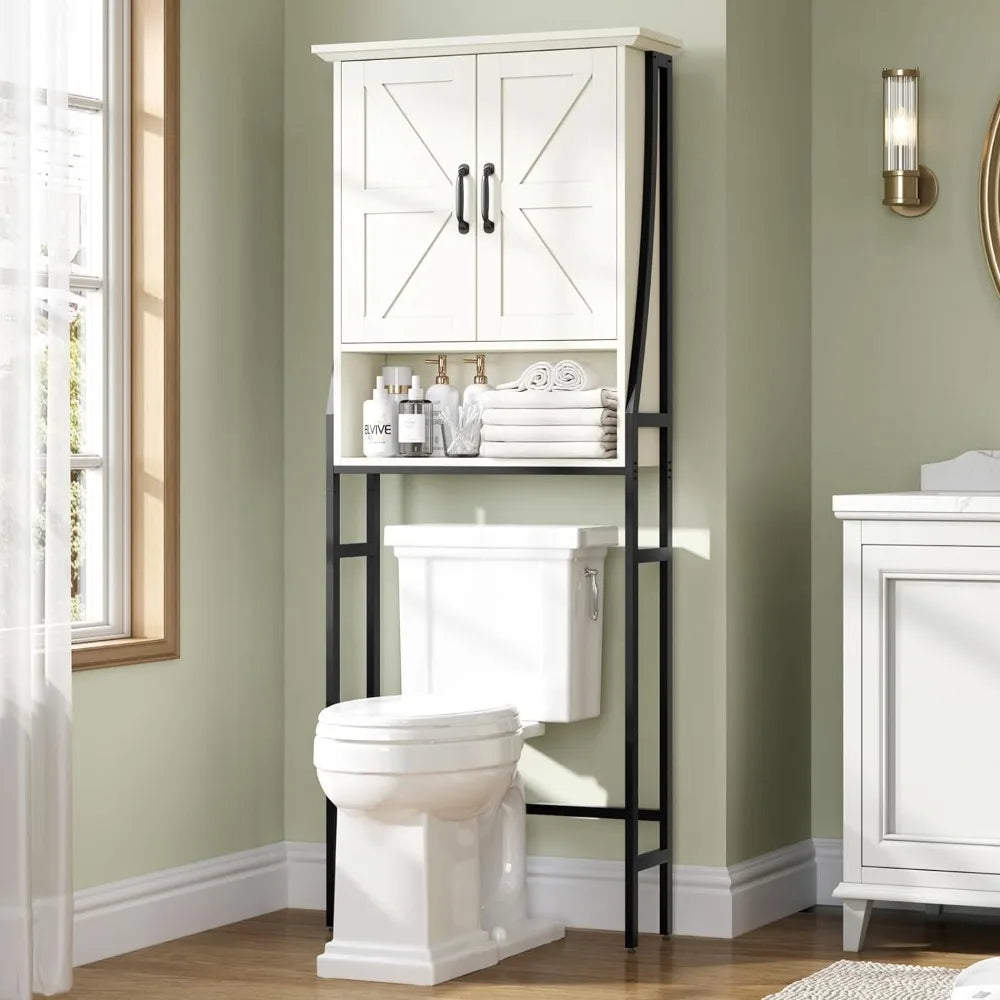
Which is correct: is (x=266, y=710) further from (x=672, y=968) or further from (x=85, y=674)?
(x=672, y=968)

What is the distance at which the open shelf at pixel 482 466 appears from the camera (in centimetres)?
390

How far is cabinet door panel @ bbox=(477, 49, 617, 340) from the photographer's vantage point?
3879 millimetres


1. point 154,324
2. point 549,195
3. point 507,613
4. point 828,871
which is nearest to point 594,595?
point 507,613

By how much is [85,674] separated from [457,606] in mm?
789

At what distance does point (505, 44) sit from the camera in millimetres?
3920

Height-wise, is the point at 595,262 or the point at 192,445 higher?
the point at 595,262

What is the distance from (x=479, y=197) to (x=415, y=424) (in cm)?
49

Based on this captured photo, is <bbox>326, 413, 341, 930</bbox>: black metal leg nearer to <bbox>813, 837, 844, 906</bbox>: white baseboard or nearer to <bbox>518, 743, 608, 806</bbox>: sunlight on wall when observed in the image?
<bbox>518, 743, 608, 806</bbox>: sunlight on wall

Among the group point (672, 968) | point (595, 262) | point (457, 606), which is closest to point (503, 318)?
point (595, 262)

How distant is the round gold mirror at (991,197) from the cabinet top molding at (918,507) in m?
0.72

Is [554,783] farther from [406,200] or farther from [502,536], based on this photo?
[406,200]

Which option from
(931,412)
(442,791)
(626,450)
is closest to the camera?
(442,791)

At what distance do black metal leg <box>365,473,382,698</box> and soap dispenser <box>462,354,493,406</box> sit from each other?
1.07 feet

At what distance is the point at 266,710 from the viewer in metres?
4.37
